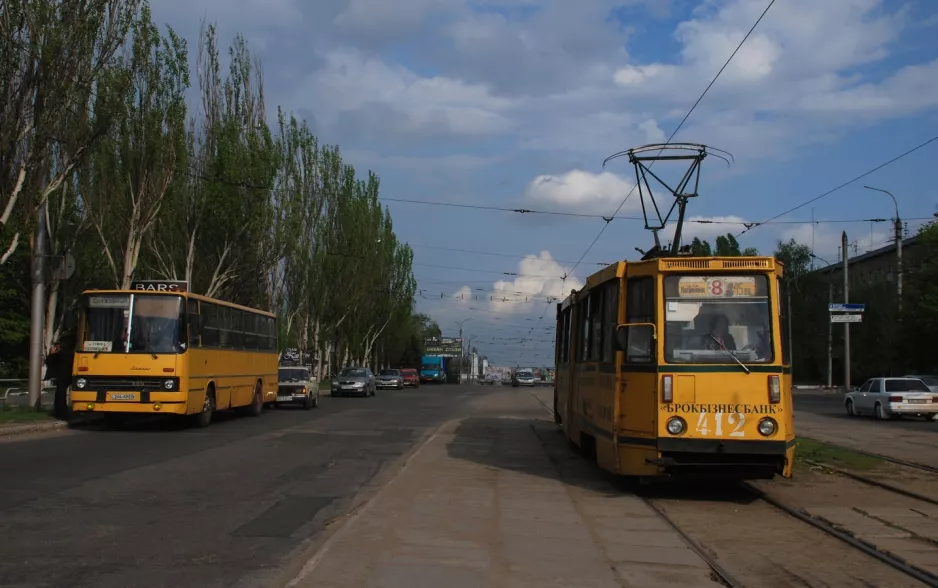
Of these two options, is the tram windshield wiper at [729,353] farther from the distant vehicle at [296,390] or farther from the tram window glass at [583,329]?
the distant vehicle at [296,390]

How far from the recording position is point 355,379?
44.8 metres

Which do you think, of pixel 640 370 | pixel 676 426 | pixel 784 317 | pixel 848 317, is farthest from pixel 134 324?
pixel 848 317

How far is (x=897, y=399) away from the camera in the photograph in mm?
29016

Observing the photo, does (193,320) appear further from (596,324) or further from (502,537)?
(502,537)

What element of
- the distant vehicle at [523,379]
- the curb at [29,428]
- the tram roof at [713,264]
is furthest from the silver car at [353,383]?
the tram roof at [713,264]

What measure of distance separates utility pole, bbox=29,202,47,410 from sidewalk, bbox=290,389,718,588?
1265 centimetres

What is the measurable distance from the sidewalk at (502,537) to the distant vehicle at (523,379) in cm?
6134

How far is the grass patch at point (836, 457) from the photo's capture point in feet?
48.4

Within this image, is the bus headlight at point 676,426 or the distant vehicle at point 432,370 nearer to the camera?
the bus headlight at point 676,426

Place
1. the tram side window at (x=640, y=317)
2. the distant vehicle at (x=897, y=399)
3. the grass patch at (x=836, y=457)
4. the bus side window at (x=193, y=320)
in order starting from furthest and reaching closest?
the distant vehicle at (x=897, y=399)
the bus side window at (x=193, y=320)
the grass patch at (x=836, y=457)
the tram side window at (x=640, y=317)

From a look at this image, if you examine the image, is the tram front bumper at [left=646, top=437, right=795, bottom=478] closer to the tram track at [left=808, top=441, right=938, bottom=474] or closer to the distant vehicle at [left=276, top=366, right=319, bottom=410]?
the tram track at [left=808, top=441, right=938, bottom=474]

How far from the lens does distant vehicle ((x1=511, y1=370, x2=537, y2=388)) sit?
75350 millimetres

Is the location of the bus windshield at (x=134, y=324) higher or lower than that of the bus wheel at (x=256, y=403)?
higher

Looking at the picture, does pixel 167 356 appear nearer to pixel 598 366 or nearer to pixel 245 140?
pixel 598 366
